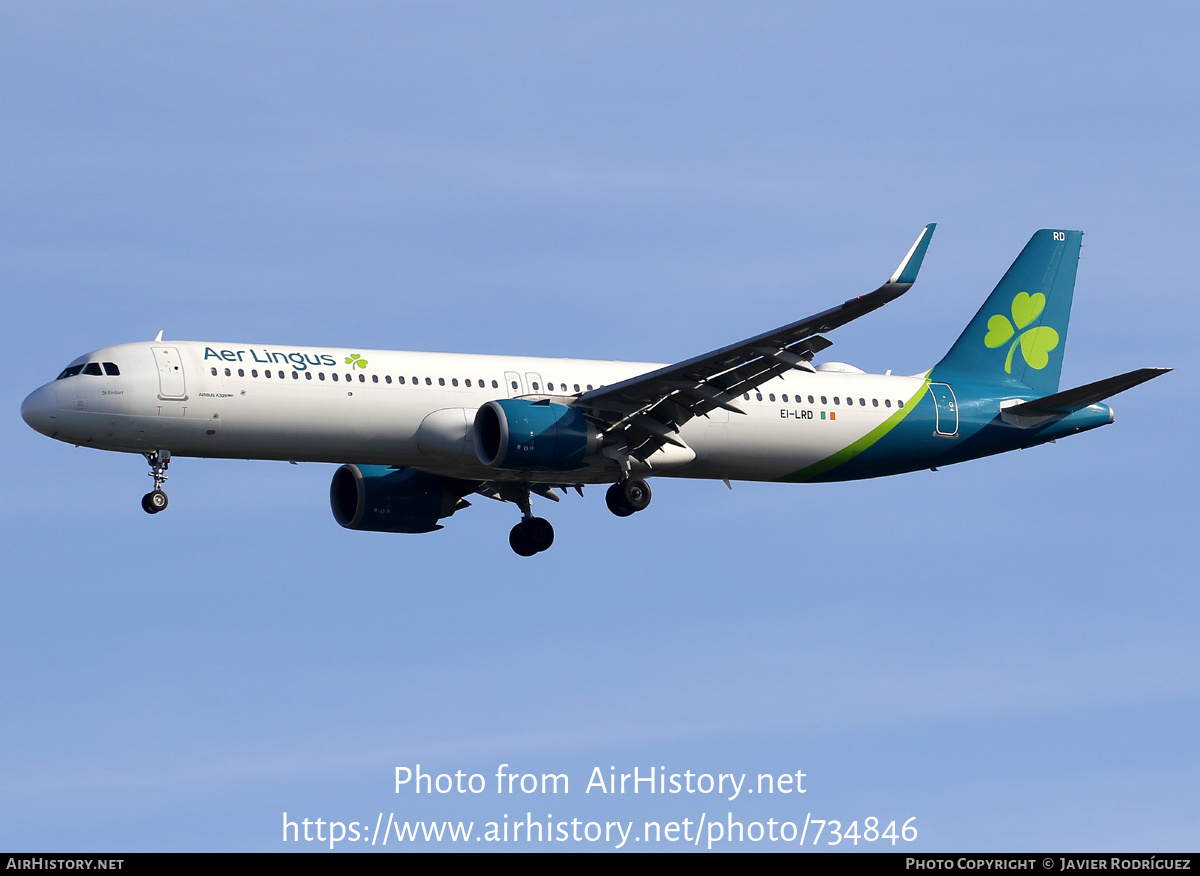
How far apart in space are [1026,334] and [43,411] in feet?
94.9

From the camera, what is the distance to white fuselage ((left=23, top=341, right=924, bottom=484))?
47469mm

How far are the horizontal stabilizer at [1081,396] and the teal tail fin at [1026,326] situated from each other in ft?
6.08

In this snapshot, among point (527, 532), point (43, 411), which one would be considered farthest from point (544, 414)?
point (43, 411)

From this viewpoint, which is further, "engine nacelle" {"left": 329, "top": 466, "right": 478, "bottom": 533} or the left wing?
"engine nacelle" {"left": 329, "top": 466, "right": 478, "bottom": 533}

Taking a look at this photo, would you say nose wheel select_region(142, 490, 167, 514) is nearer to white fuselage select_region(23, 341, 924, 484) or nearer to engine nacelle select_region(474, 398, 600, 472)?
white fuselage select_region(23, 341, 924, 484)

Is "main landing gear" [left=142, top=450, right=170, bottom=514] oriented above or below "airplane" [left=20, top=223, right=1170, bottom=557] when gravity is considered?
below

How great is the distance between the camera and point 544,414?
49.0 metres

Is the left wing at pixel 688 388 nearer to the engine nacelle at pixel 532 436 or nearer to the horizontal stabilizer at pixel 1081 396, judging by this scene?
the engine nacelle at pixel 532 436

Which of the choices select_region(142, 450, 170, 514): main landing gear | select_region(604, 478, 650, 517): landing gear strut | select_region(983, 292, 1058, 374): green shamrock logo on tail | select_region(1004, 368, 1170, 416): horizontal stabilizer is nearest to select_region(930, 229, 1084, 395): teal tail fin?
select_region(983, 292, 1058, 374): green shamrock logo on tail

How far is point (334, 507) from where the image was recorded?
55.6 m

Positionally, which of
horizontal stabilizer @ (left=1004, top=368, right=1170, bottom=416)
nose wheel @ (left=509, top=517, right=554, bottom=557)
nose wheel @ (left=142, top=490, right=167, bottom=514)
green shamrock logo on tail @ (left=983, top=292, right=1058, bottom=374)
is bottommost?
nose wheel @ (left=142, top=490, right=167, bottom=514)

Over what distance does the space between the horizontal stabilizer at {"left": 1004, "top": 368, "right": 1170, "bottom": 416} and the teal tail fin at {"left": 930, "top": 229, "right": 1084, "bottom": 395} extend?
1.85 meters

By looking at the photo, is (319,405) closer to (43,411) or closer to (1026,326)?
(43,411)
